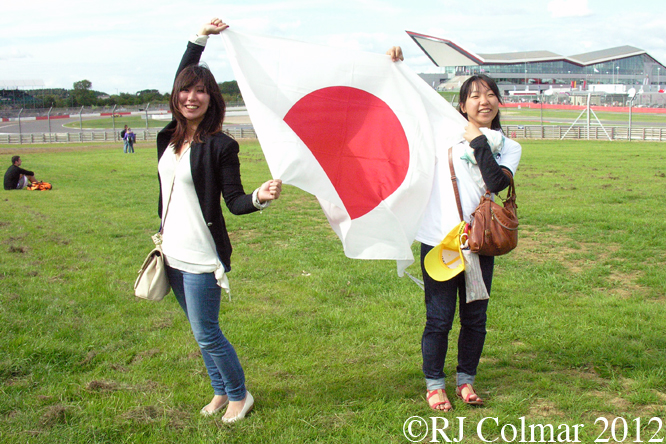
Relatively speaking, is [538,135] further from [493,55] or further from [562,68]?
[562,68]

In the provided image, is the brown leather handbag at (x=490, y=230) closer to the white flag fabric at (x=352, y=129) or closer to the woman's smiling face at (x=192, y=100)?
the white flag fabric at (x=352, y=129)

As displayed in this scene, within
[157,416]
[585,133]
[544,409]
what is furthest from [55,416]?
[585,133]

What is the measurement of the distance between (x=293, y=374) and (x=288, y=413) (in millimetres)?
588

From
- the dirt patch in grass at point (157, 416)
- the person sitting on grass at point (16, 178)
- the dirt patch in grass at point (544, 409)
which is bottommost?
the dirt patch in grass at point (544, 409)

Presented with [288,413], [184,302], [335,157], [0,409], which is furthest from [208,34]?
[0,409]

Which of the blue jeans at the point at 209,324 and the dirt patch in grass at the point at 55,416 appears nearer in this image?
the blue jeans at the point at 209,324

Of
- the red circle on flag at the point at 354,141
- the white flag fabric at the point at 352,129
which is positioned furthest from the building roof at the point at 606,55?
the red circle on flag at the point at 354,141

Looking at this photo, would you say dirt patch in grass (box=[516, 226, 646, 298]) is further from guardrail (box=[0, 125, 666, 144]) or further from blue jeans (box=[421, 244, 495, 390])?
guardrail (box=[0, 125, 666, 144])

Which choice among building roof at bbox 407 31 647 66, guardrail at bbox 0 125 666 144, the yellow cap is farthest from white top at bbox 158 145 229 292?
building roof at bbox 407 31 647 66

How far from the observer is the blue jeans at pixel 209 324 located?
314cm

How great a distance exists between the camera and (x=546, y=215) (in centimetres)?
971

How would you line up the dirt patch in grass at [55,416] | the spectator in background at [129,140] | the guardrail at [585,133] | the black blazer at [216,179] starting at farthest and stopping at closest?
the guardrail at [585,133], the spectator in background at [129,140], the dirt patch in grass at [55,416], the black blazer at [216,179]

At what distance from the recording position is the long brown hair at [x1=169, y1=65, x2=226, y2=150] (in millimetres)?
3127

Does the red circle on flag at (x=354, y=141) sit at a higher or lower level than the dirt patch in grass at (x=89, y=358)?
higher
